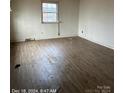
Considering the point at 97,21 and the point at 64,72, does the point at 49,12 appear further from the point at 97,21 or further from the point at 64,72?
the point at 64,72

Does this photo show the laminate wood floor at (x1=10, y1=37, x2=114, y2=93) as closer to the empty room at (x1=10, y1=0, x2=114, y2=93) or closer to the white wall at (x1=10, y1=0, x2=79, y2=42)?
the empty room at (x1=10, y1=0, x2=114, y2=93)

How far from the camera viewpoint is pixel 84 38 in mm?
7820

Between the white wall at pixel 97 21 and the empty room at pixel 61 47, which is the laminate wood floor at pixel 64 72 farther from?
the white wall at pixel 97 21

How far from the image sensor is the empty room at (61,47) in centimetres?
293

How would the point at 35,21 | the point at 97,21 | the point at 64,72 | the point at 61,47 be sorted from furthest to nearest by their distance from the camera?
the point at 35,21
the point at 97,21
the point at 61,47
the point at 64,72

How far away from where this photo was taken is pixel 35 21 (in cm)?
760

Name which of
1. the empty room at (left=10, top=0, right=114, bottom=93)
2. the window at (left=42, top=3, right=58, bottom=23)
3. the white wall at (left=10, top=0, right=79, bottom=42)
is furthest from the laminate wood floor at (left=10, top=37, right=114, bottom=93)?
the window at (left=42, top=3, right=58, bottom=23)

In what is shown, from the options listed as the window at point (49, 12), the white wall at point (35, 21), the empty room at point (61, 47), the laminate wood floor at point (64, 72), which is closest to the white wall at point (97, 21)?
the empty room at point (61, 47)

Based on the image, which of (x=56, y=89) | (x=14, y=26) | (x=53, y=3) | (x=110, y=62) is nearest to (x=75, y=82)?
(x=56, y=89)

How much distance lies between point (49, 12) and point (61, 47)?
8.76ft

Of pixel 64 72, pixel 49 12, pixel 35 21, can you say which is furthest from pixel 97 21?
pixel 64 72

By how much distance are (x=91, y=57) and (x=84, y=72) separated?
1292mm

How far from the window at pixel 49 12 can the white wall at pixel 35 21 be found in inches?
9.9

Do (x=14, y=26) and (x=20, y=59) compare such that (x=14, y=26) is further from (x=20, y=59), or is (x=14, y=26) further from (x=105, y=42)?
(x=105, y=42)
